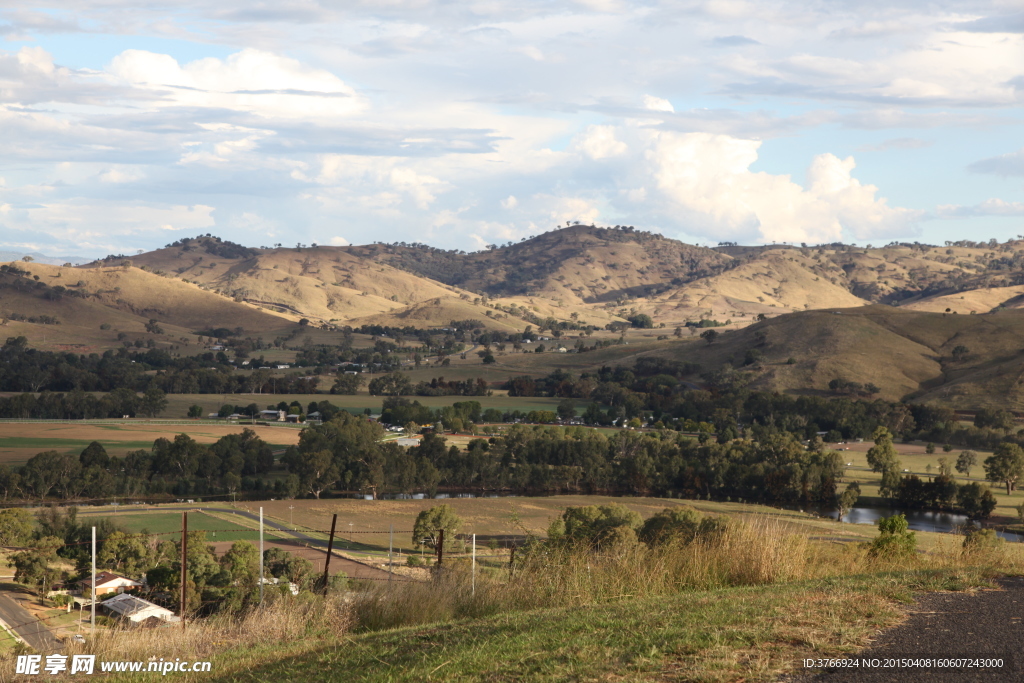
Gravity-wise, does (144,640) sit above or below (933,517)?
above

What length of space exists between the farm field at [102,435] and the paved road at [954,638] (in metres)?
82.1

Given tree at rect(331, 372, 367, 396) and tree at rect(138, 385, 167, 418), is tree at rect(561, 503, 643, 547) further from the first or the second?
Result: tree at rect(331, 372, 367, 396)

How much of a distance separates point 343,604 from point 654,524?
3645 centimetres

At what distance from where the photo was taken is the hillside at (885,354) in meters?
122

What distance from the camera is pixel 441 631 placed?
10672 millimetres

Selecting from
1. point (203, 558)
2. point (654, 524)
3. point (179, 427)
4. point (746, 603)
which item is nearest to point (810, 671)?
point (746, 603)

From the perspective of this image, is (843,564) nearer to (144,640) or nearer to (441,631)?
(441,631)

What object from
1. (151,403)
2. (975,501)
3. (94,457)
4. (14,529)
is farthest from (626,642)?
(151,403)

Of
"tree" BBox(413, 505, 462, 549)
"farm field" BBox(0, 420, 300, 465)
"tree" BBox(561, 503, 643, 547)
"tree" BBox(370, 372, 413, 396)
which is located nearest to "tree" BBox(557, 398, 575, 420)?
"tree" BBox(370, 372, 413, 396)

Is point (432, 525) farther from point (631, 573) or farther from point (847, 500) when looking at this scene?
point (631, 573)

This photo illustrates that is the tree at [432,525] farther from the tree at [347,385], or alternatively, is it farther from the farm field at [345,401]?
the tree at [347,385]

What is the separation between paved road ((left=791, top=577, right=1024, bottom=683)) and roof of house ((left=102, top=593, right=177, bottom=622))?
25.7 metres

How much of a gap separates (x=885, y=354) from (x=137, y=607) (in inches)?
5181

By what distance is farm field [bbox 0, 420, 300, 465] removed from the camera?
85.6 meters
